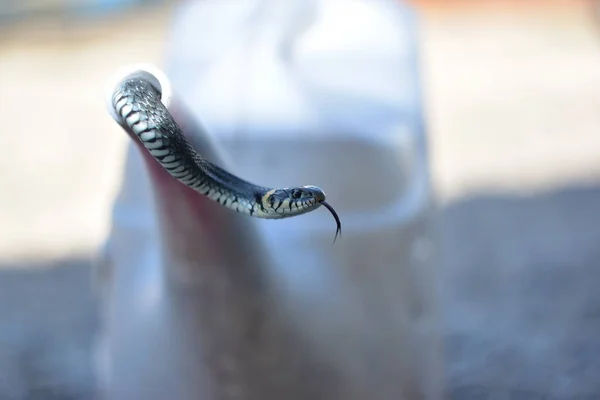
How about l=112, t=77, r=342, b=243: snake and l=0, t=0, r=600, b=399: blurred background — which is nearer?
l=112, t=77, r=342, b=243: snake

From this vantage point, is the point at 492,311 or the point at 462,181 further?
the point at 462,181

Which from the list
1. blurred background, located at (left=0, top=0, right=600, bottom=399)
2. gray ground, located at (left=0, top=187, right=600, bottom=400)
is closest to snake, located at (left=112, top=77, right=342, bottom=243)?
blurred background, located at (left=0, top=0, right=600, bottom=399)

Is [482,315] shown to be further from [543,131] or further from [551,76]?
[551,76]

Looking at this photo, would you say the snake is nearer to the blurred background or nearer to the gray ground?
the blurred background

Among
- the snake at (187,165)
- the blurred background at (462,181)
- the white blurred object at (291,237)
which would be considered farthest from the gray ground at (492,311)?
the snake at (187,165)

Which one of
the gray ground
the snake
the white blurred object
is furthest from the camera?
the gray ground

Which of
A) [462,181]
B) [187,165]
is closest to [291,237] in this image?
[187,165]

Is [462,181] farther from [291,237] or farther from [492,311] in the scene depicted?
[291,237]
